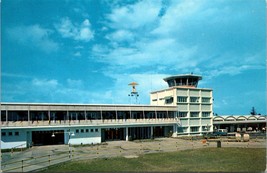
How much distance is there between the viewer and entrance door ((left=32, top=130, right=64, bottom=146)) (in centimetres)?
4396

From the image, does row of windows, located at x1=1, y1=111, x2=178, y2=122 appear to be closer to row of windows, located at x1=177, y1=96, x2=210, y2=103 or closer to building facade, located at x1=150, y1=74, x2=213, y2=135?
building facade, located at x1=150, y1=74, x2=213, y2=135

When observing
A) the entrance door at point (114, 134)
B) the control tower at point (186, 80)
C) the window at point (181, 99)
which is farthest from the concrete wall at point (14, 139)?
the control tower at point (186, 80)

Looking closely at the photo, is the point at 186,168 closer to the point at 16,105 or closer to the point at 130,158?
the point at 130,158

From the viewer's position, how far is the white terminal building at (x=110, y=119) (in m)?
41.8

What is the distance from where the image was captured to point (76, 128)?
4619cm

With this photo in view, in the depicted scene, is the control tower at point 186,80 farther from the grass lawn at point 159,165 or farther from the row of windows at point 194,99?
the grass lawn at point 159,165

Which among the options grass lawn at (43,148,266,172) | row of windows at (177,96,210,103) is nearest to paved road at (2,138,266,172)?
grass lawn at (43,148,266,172)

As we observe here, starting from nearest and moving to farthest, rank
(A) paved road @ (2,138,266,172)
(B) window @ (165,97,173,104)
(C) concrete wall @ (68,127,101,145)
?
1. (A) paved road @ (2,138,266,172)
2. (C) concrete wall @ (68,127,101,145)
3. (B) window @ (165,97,173,104)

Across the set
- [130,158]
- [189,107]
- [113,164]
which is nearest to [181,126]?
[189,107]

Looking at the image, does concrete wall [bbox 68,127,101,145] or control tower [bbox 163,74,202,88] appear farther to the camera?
control tower [bbox 163,74,202,88]

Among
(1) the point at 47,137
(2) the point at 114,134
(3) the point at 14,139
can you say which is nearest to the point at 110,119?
(2) the point at 114,134

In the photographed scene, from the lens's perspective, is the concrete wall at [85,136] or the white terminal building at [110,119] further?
the concrete wall at [85,136]

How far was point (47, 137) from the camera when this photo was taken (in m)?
44.9

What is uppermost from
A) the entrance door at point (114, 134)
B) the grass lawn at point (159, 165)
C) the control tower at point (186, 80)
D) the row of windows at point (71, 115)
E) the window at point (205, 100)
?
the control tower at point (186, 80)
